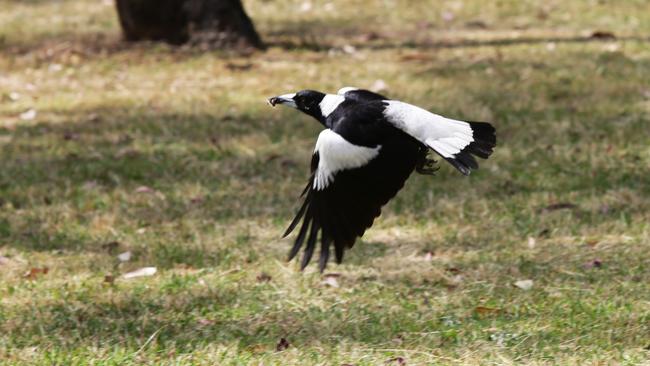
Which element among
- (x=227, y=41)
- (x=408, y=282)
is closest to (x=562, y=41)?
(x=227, y=41)

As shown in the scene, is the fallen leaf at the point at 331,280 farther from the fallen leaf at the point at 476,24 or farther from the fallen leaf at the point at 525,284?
the fallen leaf at the point at 476,24

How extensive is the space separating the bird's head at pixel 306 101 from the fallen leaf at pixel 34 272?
117 centimetres

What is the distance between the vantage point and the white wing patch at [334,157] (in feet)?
12.1

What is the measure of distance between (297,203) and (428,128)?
1712 mm

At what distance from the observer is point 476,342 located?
369 cm

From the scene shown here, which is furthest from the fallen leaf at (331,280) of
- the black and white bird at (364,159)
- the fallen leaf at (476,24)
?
the fallen leaf at (476,24)

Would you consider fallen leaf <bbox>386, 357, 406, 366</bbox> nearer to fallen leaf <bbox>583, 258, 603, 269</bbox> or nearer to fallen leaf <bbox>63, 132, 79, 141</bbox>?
fallen leaf <bbox>583, 258, 603, 269</bbox>

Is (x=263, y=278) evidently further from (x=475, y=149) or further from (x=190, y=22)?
(x=190, y=22)

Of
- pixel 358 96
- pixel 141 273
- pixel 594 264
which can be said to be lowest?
pixel 594 264

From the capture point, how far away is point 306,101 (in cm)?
432

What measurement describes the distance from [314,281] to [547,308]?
921 mm

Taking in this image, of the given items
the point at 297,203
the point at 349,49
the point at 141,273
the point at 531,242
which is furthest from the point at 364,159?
the point at 349,49

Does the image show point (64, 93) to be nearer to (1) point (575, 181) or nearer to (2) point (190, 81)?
(2) point (190, 81)

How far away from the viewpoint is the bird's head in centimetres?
428
